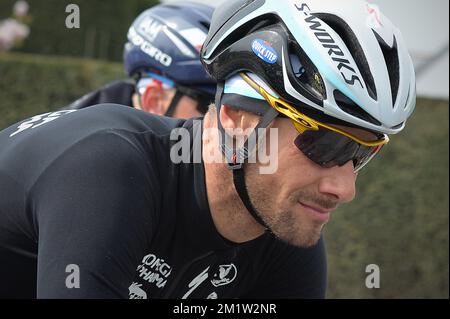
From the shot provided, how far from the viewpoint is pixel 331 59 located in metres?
2.67

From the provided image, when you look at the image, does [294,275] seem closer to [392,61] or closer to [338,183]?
[338,183]

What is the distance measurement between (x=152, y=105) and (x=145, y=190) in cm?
253

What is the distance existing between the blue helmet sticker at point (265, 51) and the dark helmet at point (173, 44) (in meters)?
2.13

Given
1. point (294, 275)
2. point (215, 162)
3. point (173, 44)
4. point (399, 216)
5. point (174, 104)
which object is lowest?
point (399, 216)

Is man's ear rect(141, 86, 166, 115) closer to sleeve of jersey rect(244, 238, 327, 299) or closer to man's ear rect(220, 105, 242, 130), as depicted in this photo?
sleeve of jersey rect(244, 238, 327, 299)

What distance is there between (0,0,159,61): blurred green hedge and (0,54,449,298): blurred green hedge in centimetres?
213

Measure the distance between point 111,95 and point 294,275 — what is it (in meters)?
2.23

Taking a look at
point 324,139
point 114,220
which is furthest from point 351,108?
point 114,220

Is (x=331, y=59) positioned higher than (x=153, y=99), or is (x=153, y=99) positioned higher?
(x=331, y=59)

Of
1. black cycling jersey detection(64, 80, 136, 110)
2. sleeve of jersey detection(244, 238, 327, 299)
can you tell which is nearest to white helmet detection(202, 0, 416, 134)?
sleeve of jersey detection(244, 238, 327, 299)

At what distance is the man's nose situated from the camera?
9.10 ft

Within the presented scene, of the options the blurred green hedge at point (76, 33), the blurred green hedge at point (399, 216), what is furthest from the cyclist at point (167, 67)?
the blurred green hedge at point (76, 33)
